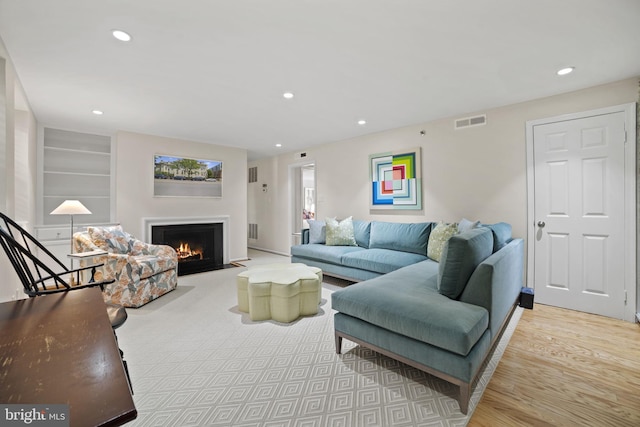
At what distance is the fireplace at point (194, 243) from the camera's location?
479 cm

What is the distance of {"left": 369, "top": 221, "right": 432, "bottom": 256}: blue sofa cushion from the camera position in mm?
3705

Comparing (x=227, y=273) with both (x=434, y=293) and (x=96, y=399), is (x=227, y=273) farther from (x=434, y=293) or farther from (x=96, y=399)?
(x=96, y=399)

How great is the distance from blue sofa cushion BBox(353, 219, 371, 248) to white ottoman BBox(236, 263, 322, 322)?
1.57 metres

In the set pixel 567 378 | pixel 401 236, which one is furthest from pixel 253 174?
pixel 567 378

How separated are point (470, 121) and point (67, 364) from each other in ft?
13.9

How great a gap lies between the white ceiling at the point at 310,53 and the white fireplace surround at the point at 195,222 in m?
1.78

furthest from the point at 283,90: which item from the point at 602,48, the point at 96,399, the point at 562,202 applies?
the point at 562,202

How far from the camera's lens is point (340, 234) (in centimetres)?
446

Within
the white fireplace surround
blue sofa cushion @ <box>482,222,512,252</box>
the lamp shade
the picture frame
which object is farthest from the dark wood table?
the picture frame

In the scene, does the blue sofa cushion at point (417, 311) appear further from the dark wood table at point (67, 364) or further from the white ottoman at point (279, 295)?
the dark wood table at point (67, 364)

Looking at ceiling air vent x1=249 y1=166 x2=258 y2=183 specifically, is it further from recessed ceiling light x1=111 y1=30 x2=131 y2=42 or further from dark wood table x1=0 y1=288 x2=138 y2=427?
dark wood table x1=0 y1=288 x2=138 y2=427

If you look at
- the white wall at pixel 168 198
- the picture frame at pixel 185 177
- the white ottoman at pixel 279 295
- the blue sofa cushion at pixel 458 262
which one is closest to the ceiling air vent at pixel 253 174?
the white wall at pixel 168 198

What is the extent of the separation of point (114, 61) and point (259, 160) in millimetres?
4770

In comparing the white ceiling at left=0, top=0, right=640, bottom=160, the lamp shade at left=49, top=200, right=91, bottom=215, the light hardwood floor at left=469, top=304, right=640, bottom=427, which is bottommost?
the light hardwood floor at left=469, top=304, right=640, bottom=427
